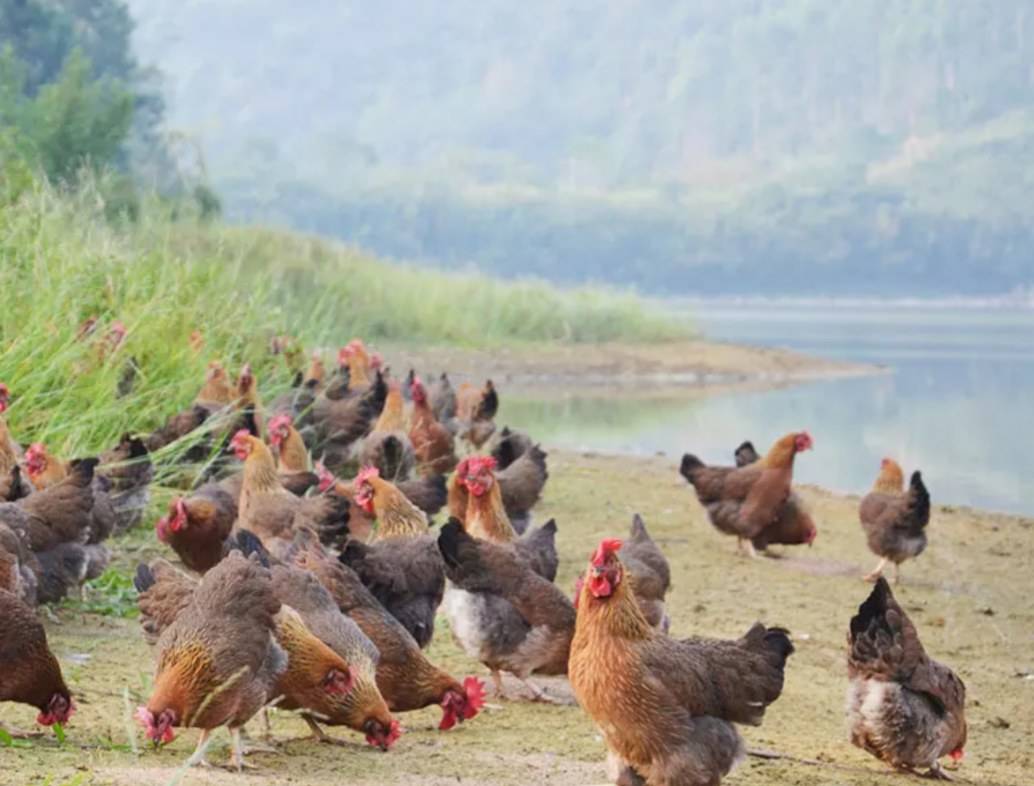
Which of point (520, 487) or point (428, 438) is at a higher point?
point (428, 438)

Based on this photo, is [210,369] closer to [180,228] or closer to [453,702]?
[453,702]

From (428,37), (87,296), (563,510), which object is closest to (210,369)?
(87,296)

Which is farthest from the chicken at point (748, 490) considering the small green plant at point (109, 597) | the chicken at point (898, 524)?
the small green plant at point (109, 597)

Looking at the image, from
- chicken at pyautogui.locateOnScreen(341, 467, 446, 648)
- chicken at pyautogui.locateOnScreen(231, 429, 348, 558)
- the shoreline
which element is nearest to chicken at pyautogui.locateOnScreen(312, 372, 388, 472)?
chicken at pyautogui.locateOnScreen(231, 429, 348, 558)

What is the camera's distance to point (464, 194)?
80000mm

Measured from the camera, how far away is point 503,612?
305 inches

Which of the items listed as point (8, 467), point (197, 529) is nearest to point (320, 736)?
point (197, 529)

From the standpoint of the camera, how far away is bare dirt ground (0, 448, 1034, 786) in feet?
20.3

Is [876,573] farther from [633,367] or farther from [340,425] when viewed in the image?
[633,367]

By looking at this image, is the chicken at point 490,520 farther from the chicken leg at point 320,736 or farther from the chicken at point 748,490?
the chicken at point 748,490

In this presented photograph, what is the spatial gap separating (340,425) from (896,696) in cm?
660

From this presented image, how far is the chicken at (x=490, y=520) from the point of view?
8812mm

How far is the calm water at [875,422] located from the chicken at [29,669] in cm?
1169

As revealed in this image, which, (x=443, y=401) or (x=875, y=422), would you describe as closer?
(x=443, y=401)
